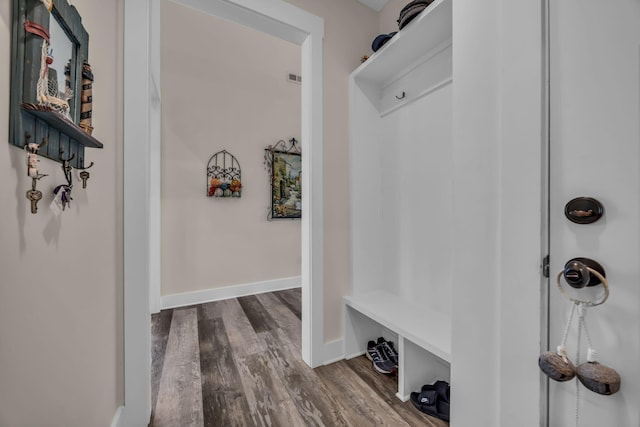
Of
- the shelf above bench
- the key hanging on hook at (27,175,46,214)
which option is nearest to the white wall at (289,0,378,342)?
the shelf above bench

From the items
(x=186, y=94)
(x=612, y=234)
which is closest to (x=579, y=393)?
(x=612, y=234)

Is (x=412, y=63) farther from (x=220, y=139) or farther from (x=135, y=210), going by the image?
(x=220, y=139)

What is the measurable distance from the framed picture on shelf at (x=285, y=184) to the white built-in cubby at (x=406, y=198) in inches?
65.3

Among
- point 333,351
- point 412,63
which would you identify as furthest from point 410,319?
point 412,63

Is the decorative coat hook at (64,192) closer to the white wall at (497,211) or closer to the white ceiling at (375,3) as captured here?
the white wall at (497,211)

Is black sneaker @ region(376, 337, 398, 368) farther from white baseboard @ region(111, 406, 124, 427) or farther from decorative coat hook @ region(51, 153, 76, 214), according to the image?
decorative coat hook @ region(51, 153, 76, 214)

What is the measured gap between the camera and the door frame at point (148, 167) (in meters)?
1.21

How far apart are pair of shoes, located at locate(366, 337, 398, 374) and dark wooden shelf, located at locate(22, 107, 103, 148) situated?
6.00 feet

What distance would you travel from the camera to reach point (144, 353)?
123cm

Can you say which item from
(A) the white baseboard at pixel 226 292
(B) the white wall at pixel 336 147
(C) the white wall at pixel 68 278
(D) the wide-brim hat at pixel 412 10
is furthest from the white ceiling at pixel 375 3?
(A) the white baseboard at pixel 226 292

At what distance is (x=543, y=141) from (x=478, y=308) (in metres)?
0.57

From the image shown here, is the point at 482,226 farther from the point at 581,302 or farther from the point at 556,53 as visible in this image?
the point at 556,53

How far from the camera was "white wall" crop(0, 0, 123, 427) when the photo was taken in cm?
54

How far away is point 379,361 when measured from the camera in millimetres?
1679
